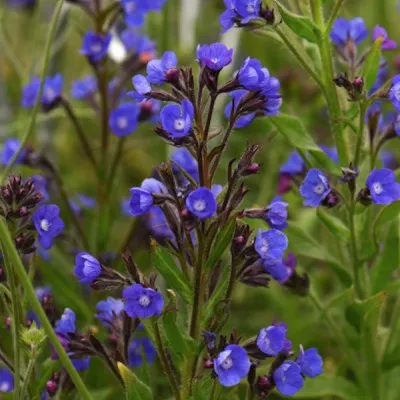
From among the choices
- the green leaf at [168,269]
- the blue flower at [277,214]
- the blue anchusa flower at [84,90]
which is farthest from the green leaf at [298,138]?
the blue anchusa flower at [84,90]

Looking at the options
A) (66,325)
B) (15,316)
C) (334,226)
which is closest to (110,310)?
(66,325)

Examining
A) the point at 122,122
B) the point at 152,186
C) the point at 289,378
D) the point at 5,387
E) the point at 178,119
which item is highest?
the point at 178,119

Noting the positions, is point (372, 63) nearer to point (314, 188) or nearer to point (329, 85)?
point (329, 85)

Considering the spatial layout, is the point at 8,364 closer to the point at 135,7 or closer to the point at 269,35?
the point at 269,35

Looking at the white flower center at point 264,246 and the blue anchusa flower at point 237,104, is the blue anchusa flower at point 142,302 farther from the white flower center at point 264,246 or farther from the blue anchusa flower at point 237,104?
the blue anchusa flower at point 237,104

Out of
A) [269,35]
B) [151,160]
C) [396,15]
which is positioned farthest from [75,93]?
[396,15]
